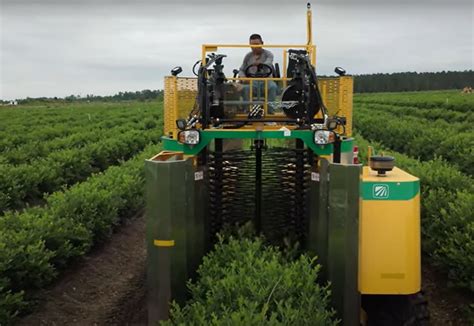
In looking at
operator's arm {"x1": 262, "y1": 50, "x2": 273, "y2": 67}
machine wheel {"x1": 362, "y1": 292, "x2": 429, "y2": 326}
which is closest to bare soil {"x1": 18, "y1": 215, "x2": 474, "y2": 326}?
machine wheel {"x1": 362, "y1": 292, "x2": 429, "y2": 326}

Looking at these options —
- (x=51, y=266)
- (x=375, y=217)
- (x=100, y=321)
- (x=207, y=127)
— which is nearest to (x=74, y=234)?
(x=51, y=266)

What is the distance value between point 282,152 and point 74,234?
11.2 ft

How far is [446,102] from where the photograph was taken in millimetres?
35812

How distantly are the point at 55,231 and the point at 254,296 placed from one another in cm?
404

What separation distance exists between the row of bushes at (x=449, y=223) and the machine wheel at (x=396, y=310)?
1553 millimetres

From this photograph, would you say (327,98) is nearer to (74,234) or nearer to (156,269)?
(156,269)

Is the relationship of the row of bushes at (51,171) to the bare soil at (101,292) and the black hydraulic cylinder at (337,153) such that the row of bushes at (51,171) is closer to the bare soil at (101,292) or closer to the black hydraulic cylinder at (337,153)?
the bare soil at (101,292)

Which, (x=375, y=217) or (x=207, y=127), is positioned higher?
(x=207, y=127)

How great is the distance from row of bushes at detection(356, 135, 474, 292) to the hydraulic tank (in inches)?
71.2

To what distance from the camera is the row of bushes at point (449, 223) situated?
259 inches

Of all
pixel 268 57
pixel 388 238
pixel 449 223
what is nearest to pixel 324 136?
pixel 388 238

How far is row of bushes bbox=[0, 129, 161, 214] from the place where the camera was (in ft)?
38.6

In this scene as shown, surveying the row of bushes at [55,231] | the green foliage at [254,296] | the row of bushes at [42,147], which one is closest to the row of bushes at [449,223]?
the green foliage at [254,296]

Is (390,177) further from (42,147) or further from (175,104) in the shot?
(42,147)
